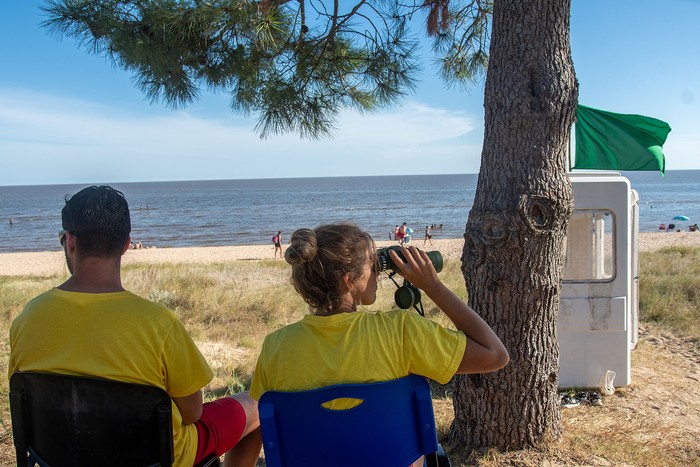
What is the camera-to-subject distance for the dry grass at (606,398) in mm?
3174

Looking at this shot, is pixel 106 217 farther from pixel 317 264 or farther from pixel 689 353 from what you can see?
pixel 689 353

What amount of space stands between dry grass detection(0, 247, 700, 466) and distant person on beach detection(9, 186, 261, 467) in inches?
72.4

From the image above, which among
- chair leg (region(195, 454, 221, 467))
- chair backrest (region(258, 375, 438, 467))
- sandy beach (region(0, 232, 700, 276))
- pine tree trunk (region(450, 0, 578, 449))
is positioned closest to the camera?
chair backrest (region(258, 375, 438, 467))

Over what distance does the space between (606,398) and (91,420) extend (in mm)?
3643

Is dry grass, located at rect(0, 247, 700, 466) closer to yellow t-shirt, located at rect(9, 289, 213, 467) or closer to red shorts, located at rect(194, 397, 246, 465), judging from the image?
red shorts, located at rect(194, 397, 246, 465)

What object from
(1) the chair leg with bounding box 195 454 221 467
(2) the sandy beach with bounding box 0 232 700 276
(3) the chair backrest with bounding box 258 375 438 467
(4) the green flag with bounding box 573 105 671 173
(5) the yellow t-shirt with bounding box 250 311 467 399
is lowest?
(2) the sandy beach with bounding box 0 232 700 276


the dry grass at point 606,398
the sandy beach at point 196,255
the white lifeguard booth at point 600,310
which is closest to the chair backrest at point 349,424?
the dry grass at point 606,398

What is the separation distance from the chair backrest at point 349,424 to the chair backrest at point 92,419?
1.08 ft

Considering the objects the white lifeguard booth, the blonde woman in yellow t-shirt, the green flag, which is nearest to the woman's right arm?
the blonde woman in yellow t-shirt

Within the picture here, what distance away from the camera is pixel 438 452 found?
1841 millimetres

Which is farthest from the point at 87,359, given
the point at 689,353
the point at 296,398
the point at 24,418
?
the point at 689,353

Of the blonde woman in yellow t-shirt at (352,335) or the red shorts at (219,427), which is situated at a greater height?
the blonde woman in yellow t-shirt at (352,335)

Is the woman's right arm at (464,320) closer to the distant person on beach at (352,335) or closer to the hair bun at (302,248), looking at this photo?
the distant person on beach at (352,335)

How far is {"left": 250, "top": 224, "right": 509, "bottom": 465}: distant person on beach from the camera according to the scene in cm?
168
